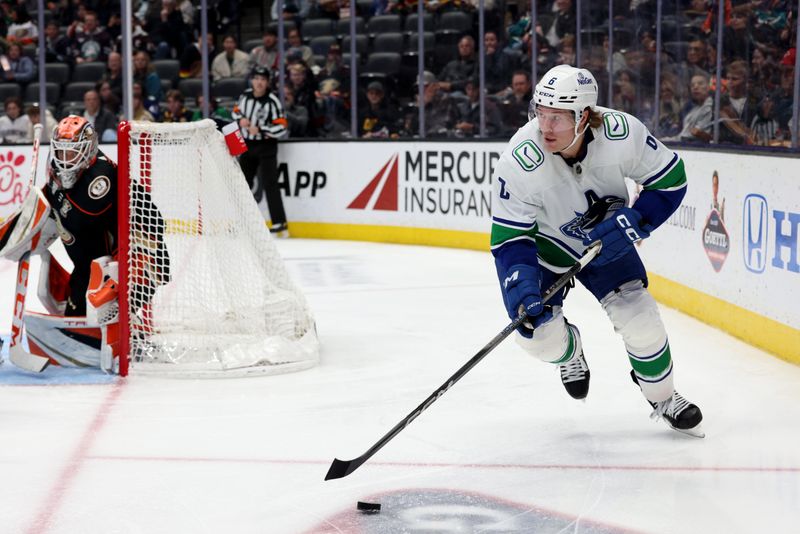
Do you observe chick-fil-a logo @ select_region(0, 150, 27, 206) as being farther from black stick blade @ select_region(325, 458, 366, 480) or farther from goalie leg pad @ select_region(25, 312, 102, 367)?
black stick blade @ select_region(325, 458, 366, 480)

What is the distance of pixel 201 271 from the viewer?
13.8ft

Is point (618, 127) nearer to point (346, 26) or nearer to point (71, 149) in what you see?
point (71, 149)

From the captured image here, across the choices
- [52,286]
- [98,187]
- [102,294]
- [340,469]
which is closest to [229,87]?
[52,286]

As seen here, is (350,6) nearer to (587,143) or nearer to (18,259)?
(18,259)

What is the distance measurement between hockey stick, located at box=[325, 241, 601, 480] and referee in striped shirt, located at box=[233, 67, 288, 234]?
5634 mm

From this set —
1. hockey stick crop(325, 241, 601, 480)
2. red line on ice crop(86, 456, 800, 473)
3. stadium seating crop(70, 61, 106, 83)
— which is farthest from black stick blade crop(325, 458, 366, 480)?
stadium seating crop(70, 61, 106, 83)

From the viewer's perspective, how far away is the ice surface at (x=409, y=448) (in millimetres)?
2594

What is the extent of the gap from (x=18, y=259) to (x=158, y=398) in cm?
84

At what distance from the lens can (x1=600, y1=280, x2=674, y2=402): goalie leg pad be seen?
3.13 m

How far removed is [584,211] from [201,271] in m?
1.65

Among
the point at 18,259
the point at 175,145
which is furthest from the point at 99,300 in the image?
the point at 175,145

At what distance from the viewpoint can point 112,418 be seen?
3.48 meters

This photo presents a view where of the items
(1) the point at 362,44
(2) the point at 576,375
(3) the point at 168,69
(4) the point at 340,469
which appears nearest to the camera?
(4) the point at 340,469

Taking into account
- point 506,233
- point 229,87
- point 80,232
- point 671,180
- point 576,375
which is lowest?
point 576,375
